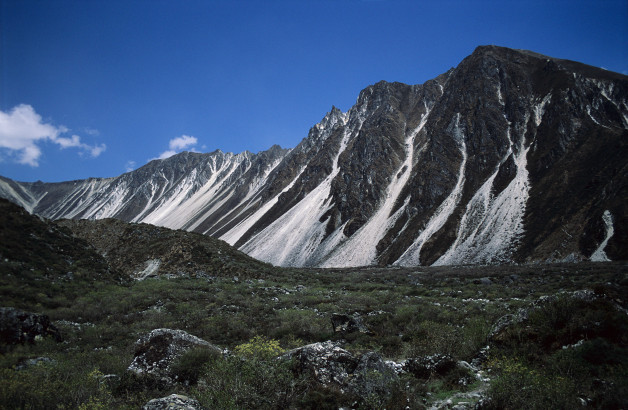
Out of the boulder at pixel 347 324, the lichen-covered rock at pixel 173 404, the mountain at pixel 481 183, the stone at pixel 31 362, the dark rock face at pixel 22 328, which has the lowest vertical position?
the stone at pixel 31 362

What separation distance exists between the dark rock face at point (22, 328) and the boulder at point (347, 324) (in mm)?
10248

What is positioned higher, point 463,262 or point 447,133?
point 447,133

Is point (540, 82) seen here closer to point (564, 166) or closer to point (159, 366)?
point (564, 166)

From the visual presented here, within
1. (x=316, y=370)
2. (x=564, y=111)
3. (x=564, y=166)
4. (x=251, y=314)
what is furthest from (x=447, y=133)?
(x=316, y=370)

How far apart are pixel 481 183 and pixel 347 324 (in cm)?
7878

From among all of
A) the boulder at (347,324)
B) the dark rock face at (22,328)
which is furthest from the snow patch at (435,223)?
the dark rock face at (22,328)

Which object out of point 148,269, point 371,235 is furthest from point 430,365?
point 371,235

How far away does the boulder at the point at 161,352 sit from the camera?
749 cm

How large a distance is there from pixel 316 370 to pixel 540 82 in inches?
4646

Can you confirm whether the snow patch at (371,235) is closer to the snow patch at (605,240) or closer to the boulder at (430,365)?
the snow patch at (605,240)

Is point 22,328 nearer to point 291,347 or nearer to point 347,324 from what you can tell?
point 291,347

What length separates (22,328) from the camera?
10.2 m

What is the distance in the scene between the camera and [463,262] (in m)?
59.1

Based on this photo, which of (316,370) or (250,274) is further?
(250,274)
